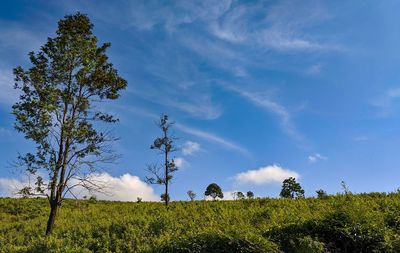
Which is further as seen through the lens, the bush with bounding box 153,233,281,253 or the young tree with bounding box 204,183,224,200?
the young tree with bounding box 204,183,224,200

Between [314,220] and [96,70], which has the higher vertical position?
[96,70]

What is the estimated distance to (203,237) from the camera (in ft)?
35.1

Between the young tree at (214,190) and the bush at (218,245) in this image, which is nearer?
the bush at (218,245)

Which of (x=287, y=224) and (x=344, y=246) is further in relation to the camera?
(x=287, y=224)

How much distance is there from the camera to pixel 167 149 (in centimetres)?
3331

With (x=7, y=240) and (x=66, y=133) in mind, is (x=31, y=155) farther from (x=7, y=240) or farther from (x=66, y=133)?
(x=7, y=240)

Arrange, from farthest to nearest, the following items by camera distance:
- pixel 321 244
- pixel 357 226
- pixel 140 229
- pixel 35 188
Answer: pixel 35 188
pixel 140 229
pixel 357 226
pixel 321 244

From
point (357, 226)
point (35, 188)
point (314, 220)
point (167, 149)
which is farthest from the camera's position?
point (167, 149)

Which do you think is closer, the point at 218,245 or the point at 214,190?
the point at 218,245

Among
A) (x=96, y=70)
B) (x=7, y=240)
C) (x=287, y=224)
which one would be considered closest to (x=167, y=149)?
(x=96, y=70)

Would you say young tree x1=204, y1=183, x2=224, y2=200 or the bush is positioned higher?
young tree x1=204, y1=183, x2=224, y2=200

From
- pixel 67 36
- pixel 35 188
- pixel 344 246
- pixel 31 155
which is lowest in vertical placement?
pixel 344 246

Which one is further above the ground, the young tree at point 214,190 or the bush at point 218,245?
the young tree at point 214,190

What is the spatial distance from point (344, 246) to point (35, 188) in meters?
16.6
